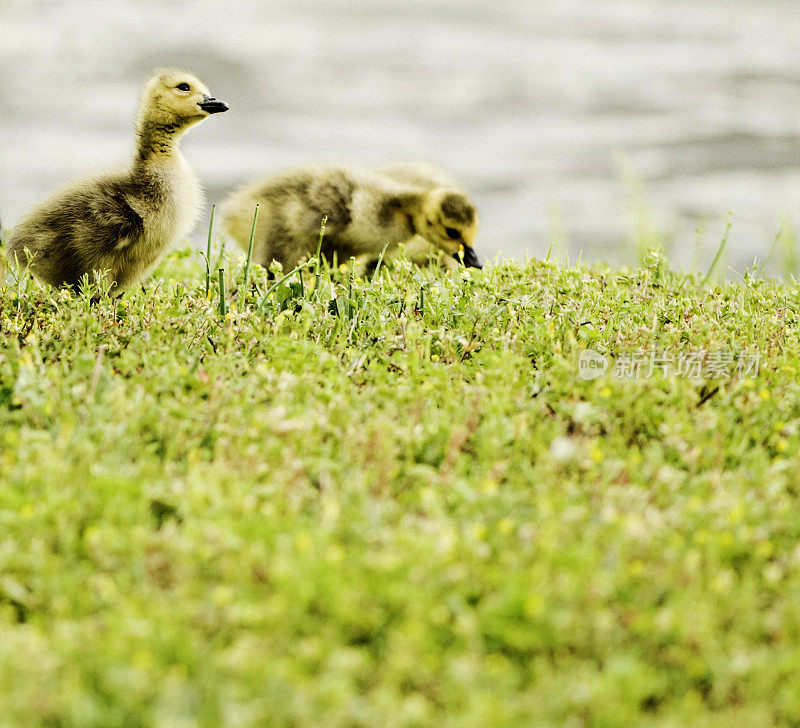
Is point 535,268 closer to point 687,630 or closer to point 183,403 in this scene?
point 183,403

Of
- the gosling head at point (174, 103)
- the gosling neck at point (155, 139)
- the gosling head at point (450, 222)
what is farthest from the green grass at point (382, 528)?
the gosling head at point (450, 222)

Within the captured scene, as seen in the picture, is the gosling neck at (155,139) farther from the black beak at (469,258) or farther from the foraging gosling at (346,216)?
the black beak at (469,258)

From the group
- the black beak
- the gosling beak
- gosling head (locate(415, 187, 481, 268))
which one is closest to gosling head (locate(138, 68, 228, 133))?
the gosling beak

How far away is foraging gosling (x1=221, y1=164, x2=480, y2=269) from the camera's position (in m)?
6.14

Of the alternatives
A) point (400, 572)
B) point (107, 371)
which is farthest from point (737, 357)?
→ point (107, 371)

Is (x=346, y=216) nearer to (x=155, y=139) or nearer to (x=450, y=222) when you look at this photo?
(x=450, y=222)

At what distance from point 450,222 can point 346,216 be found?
0.71 meters

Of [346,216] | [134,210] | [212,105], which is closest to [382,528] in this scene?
[134,210]

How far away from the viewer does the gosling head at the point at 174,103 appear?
506cm

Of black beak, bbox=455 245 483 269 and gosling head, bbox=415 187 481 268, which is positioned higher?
gosling head, bbox=415 187 481 268

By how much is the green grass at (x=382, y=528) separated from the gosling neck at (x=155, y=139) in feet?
3.59

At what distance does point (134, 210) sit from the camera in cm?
489

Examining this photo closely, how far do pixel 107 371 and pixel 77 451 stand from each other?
0.69m

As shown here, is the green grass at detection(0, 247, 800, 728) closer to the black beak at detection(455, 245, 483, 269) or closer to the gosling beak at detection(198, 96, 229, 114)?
the gosling beak at detection(198, 96, 229, 114)
